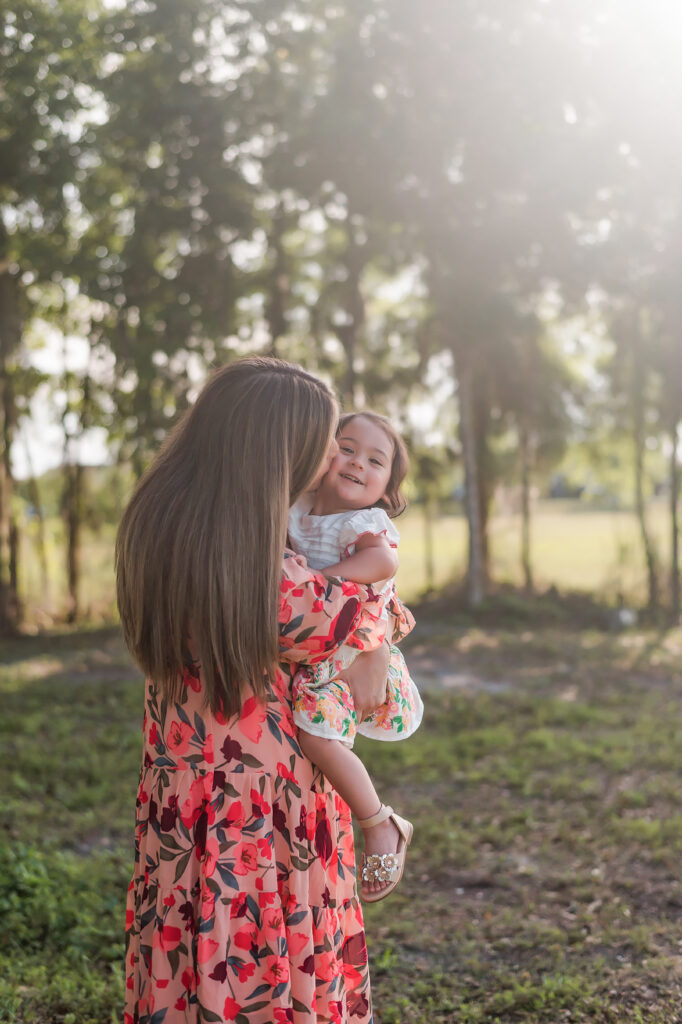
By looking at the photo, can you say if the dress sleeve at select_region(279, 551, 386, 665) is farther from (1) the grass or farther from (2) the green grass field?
(2) the green grass field

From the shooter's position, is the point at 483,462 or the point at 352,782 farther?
the point at 483,462

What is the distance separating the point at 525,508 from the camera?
1347 cm

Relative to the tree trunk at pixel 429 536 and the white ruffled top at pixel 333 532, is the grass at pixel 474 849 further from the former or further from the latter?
the tree trunk at pixel 429 536

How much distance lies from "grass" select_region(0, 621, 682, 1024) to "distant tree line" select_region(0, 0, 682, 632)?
456 centimetres

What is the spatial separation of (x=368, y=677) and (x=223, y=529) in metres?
0.53

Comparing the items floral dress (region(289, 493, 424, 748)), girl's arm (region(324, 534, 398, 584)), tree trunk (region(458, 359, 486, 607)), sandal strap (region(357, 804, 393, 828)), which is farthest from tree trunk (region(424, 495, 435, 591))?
sandal strap (region(357, 804, 393, 828))

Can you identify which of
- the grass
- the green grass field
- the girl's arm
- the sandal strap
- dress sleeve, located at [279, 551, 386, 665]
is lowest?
the grass

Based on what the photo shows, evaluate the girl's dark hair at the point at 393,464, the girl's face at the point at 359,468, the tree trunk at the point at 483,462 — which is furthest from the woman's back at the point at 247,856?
the tree trunk at the point at 483,462

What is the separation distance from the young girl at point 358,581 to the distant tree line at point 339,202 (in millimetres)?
8566

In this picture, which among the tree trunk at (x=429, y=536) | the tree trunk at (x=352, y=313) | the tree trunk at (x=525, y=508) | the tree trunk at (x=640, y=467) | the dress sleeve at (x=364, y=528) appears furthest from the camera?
the tree trunk at (x=429, y=536)

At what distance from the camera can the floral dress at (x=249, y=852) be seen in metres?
1.87

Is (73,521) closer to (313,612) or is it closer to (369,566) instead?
(369,566)

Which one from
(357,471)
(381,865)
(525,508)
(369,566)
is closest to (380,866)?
(381,865)

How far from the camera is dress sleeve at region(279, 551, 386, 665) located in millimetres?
1862
